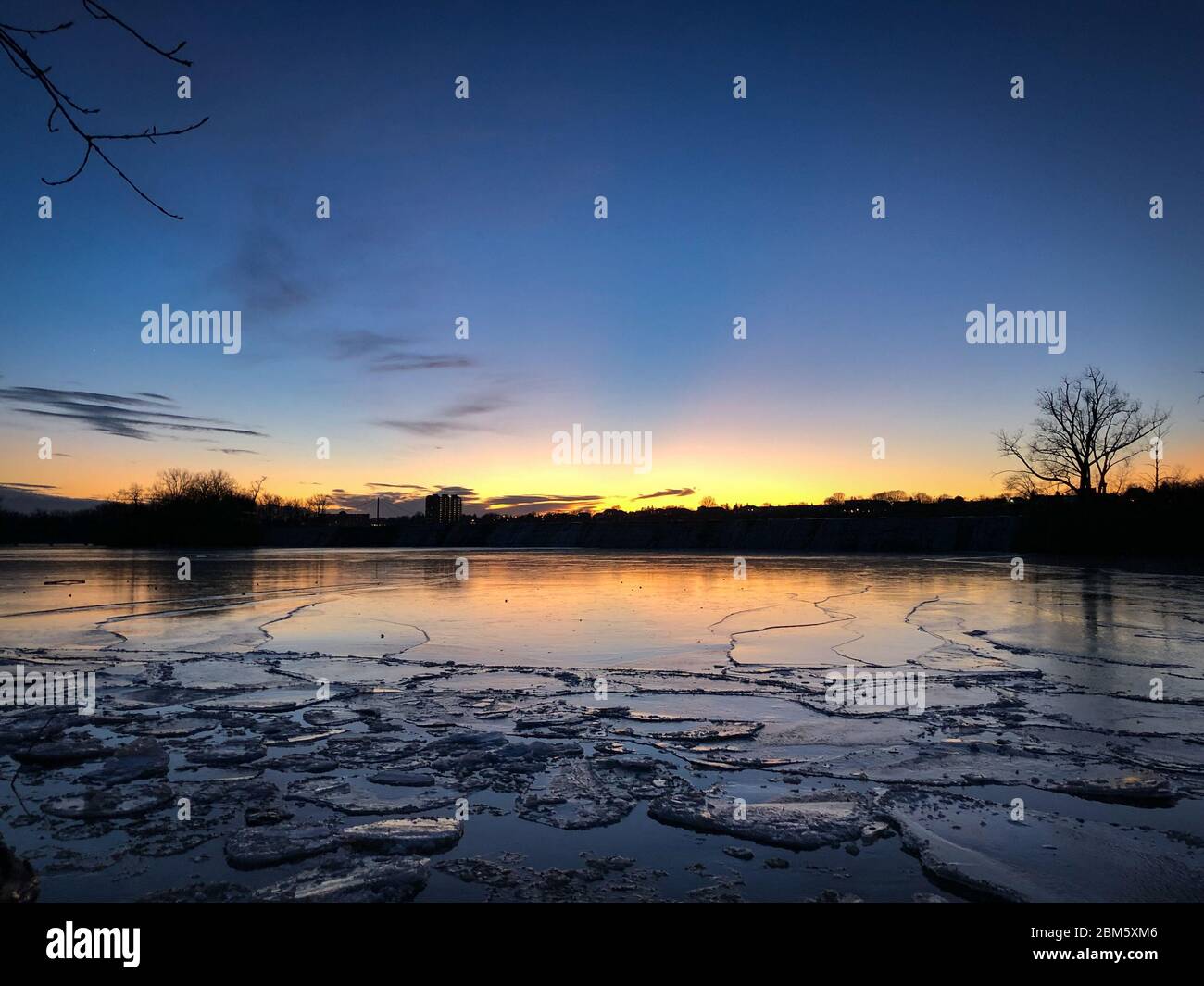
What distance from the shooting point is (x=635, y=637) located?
404 inches

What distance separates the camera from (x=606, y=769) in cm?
443
